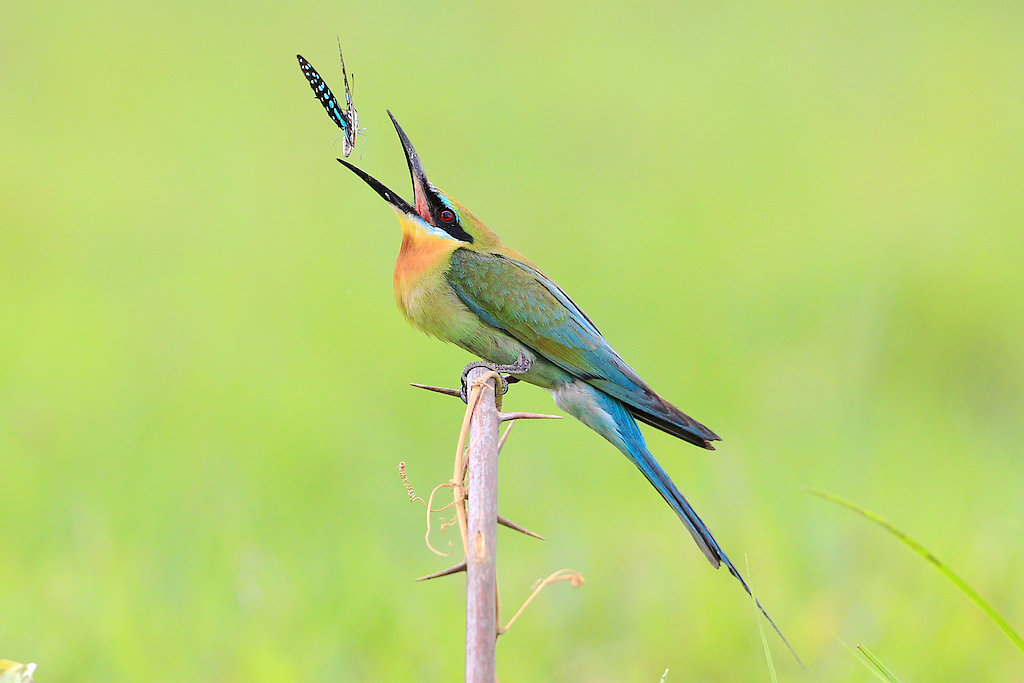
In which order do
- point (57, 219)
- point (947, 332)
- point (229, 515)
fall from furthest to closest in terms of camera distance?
1. point (57, 219)
2. point (947, 332)
3. point (229, 515)

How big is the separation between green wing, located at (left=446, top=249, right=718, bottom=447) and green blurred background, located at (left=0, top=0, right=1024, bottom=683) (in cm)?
102

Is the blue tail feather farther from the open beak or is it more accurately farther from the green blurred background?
the green blurred background

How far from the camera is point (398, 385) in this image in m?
5.07

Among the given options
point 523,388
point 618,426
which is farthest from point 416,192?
point 523,388

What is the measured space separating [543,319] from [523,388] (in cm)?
289

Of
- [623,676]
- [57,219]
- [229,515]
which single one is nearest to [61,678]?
[229,515]

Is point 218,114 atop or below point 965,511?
atop

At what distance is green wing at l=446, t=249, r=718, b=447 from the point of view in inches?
86.0

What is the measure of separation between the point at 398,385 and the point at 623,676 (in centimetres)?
237

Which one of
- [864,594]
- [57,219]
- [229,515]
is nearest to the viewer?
[864,594]

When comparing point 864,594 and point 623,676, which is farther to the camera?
point 864,594

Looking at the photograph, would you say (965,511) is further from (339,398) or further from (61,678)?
(61,678)

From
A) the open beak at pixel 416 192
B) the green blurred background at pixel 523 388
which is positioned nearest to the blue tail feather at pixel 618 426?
the open beak at pixel 416 192

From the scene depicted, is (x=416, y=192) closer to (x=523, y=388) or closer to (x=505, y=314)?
(x=505, y=314)
